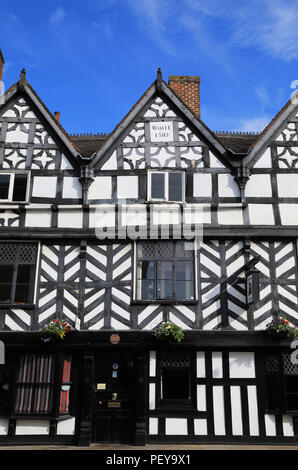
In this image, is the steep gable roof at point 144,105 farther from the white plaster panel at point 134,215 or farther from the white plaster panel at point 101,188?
the white plaster panel at point 134,215

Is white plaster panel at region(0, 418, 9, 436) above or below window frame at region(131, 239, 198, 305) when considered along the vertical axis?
below

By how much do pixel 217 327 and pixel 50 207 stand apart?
5.66 m

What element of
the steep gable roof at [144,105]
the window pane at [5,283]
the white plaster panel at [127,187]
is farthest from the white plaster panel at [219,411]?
the steep gable roof at [144,105]

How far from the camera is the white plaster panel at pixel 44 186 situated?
1252cm

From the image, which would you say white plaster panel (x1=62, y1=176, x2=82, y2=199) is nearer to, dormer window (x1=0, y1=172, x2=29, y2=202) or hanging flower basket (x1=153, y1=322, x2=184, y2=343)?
dormer window (x1=0, y1=172, x2=29, y2=202)

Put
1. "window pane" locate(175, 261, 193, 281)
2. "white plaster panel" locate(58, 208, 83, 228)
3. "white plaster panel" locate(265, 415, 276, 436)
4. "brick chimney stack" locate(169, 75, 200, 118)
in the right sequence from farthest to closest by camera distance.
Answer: "brick chimney stack" locate(169, 75, 200, 118), "white plaster panel" locate(58, 208, 83, 228), "window pane" locate(175, 261, 193, 281), "white plaster panel" locate(265, 415, 276, 436)

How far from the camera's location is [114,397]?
1110 centimetres

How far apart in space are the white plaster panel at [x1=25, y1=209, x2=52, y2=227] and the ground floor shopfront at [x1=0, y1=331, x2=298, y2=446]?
10.0ft

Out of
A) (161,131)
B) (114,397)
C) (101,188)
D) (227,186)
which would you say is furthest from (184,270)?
(161,131)

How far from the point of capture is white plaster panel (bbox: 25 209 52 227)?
480 inches

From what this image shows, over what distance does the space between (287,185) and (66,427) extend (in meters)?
8.83

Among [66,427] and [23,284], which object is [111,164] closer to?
[23,284]

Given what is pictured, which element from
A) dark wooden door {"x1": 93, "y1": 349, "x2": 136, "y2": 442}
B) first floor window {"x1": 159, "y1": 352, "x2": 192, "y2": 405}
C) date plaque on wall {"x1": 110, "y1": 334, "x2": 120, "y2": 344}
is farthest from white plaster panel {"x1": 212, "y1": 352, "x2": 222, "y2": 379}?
date plaque on wall {"x1": 110, "y1": 334, "x2": 120, "y2": 344}
